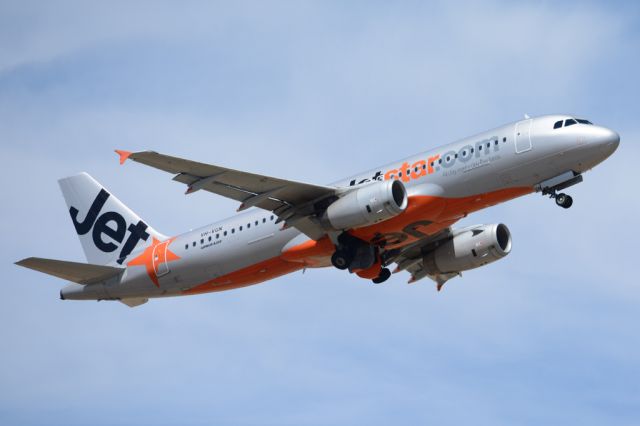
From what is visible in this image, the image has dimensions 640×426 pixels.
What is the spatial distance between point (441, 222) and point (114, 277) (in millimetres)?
15456

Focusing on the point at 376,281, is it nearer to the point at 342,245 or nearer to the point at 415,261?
the point at 415,261

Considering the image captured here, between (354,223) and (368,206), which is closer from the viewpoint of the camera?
(368,206)

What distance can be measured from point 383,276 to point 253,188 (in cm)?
899

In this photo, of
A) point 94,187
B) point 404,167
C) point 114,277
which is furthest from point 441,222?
point 94,187

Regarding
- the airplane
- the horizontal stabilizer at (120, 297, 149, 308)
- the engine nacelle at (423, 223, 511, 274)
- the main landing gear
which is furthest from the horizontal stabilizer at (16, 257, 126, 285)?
the engine nacelle at (423, 223, 511, 274)

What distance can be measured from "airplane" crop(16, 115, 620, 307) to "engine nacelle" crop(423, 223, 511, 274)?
51mm

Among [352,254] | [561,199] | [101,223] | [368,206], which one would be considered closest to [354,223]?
[368,206]

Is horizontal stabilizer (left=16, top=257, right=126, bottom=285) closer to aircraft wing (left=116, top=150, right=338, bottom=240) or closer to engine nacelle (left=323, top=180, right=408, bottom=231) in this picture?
aircraft wing (left=116, top=150, right=338, bottom=240)

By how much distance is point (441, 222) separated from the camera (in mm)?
44500

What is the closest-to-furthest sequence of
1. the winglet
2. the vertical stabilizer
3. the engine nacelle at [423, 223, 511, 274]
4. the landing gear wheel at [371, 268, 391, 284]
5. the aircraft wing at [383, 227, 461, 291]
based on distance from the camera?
1. the winglet
2. the landing gear wheel at [371, 268, 391, 284]
3. the engine nacelle at [423, 223, 511, 274]
4. the aircraft wing at [383, 227, 461, 291]
5. the vertical stabilizer

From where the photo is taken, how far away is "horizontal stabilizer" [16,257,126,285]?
46000 millimetres

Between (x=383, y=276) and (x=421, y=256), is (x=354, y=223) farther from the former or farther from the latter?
(x=421, y=256)

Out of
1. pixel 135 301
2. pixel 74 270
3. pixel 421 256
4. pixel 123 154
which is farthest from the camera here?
pixel 421 256

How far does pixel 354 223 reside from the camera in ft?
142
